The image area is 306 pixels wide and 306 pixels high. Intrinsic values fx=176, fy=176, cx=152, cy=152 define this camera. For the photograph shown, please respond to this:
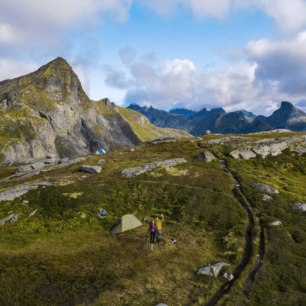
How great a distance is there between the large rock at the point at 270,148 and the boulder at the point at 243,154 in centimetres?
216

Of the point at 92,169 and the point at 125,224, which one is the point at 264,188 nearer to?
the point at 125,224

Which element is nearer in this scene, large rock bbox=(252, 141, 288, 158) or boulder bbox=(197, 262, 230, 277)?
boulder bbox=(197, 262, 230, 277)

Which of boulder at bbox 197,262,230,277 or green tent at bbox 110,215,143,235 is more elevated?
green tent at bbox 110,215,143,235

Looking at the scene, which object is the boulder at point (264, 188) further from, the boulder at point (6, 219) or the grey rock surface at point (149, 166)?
the boulder at point (6, 219)

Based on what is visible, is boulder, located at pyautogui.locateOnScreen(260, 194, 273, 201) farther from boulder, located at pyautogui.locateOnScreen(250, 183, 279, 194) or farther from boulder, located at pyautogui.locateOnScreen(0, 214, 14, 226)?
boulder, located at pyautogui.locateOnScreen(0, 214, 14, 226)

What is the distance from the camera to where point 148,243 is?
24.2 meters

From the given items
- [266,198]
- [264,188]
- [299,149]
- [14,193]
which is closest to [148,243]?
[266,198]

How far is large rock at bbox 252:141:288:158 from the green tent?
48229mm

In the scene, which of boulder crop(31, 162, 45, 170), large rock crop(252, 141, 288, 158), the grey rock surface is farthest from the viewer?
boulder crop(31, 162, 45, 170)

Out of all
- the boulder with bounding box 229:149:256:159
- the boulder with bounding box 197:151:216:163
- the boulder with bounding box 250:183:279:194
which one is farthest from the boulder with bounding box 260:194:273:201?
the boulder with bounding box 229:149:256:159

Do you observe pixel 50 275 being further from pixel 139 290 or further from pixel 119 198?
pixel 119 198

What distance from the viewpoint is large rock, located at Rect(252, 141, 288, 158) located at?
5728 cm

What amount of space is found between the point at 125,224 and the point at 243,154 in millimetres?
46165

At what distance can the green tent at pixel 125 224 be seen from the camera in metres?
27.2
